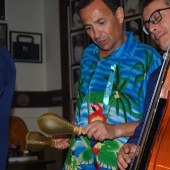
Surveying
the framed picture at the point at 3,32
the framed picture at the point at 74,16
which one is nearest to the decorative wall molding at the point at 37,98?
the framed picture at the point at 3,32

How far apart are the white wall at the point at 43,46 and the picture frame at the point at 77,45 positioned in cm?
33

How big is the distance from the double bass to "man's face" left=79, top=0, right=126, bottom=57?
82cm

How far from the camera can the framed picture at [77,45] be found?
588cm

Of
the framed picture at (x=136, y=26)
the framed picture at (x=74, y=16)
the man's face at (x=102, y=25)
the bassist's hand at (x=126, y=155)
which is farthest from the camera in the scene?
the framed picture at (x=74, y=16)

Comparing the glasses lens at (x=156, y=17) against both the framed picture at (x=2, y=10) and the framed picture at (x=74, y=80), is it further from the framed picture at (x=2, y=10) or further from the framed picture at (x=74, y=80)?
the framed picture at (x=2, y=10)

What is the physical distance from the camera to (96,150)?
2.28 metres

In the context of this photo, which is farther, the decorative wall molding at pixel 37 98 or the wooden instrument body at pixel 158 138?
the decorative wall molding at pixel 37 98

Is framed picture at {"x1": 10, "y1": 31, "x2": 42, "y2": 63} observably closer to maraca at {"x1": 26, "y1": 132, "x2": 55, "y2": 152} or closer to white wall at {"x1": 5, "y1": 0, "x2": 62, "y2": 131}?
white wall at {"x1": 5, "y1": 0, "x2": 62, "y2": 131}

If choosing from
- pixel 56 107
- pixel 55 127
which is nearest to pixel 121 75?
pixel 55 127

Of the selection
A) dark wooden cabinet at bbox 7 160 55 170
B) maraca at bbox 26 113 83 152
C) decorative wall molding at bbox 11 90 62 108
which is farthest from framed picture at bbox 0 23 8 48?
maraca at bbox 26 113 83 152

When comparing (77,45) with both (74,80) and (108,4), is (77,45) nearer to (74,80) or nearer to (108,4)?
(74,80)

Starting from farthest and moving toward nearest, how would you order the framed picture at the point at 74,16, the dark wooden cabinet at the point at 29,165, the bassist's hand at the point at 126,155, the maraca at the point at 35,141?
the framed picture at the point at 74,16 → the dark wooden cabinet at the point at 29,165 → the maraca at the point at 35,141 → the bassist's hand at the point at 126,155

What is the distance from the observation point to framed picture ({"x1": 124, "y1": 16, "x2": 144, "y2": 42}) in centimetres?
495

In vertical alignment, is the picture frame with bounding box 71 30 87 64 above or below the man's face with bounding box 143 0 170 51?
above
